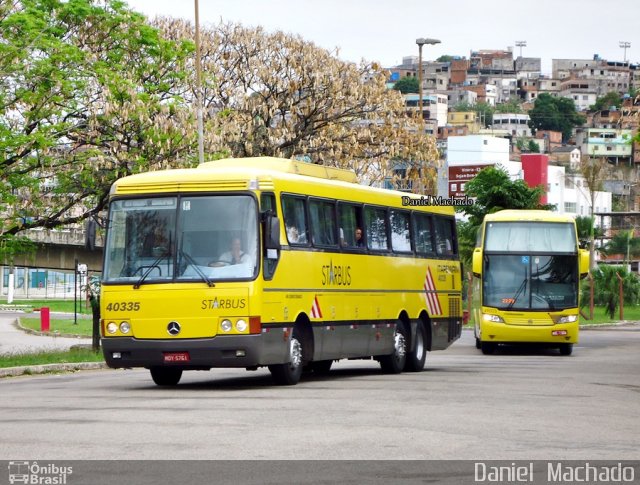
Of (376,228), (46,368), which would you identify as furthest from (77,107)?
(376,228)

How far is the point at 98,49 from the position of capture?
37562 millimetres

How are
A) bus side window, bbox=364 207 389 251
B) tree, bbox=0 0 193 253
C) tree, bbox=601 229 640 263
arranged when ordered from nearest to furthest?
bus side window, bbox=364 207 389 251, tree, bbox=0 0 193 253, tree, bbox=601 229 640 263

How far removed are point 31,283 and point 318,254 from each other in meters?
148

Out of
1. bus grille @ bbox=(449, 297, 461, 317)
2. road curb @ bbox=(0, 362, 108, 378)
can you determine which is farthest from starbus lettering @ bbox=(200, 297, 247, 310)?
bus grille @ bbox=(449, 297, 461, 317)

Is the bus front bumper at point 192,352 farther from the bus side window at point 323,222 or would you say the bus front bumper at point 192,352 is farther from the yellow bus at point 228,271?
the bus side window at point 323,222

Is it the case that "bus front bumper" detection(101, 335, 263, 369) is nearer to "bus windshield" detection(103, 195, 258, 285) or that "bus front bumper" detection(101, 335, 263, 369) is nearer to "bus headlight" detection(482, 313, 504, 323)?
"bus windshield" detection(103, 195, 258, 285)

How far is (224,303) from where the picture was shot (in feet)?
65.7

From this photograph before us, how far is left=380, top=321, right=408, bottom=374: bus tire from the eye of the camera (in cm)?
2575

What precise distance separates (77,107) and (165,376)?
50.8 feet

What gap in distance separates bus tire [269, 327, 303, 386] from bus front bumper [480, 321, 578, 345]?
16168 millimetres

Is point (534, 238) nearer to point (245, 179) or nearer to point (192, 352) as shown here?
point (245, 179)

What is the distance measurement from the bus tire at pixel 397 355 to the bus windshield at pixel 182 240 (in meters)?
6.12
